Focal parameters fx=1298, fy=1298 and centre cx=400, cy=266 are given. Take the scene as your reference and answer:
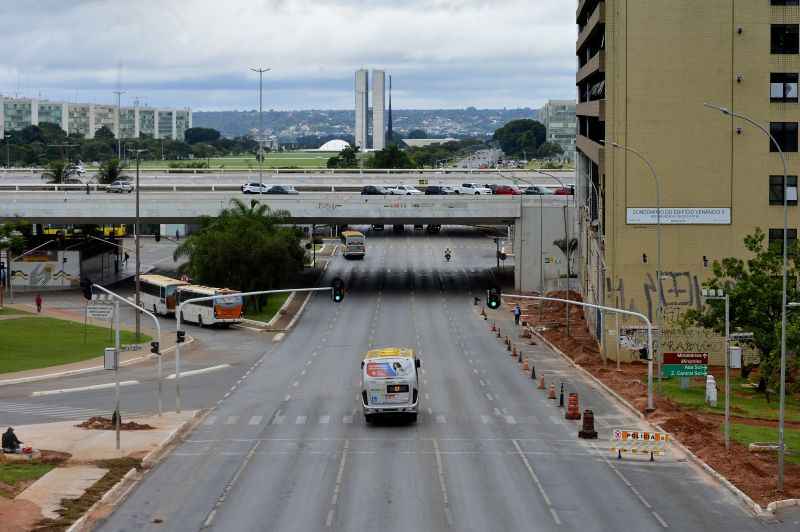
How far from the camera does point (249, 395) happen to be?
62.0 meters

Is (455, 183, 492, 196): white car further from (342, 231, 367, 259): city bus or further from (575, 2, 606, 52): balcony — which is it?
(575, 2, 606, 52): balcony

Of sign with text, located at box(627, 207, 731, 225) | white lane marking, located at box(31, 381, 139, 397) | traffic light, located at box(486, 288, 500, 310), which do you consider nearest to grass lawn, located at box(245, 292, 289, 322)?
white lane marking, located at box(31, 381, 139, 397)

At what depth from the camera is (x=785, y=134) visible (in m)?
74.2

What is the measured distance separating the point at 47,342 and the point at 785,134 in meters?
45.6

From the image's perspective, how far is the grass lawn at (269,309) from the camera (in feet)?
310

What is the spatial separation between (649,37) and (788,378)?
2413 cm

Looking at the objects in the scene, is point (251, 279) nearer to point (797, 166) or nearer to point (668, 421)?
point (797, 166)

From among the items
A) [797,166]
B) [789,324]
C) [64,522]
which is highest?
[797,166]

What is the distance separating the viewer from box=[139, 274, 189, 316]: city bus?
92.9 meters

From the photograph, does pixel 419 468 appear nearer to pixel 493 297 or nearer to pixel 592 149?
pixel 493 297

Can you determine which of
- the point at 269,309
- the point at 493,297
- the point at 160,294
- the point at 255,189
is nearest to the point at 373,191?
the point at 255,189

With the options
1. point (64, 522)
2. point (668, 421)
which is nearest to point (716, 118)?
point (668, 421)

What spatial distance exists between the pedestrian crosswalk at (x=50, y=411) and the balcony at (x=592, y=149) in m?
35.1

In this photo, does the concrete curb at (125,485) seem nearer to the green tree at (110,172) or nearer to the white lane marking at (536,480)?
the white lane marking at (536,480)
